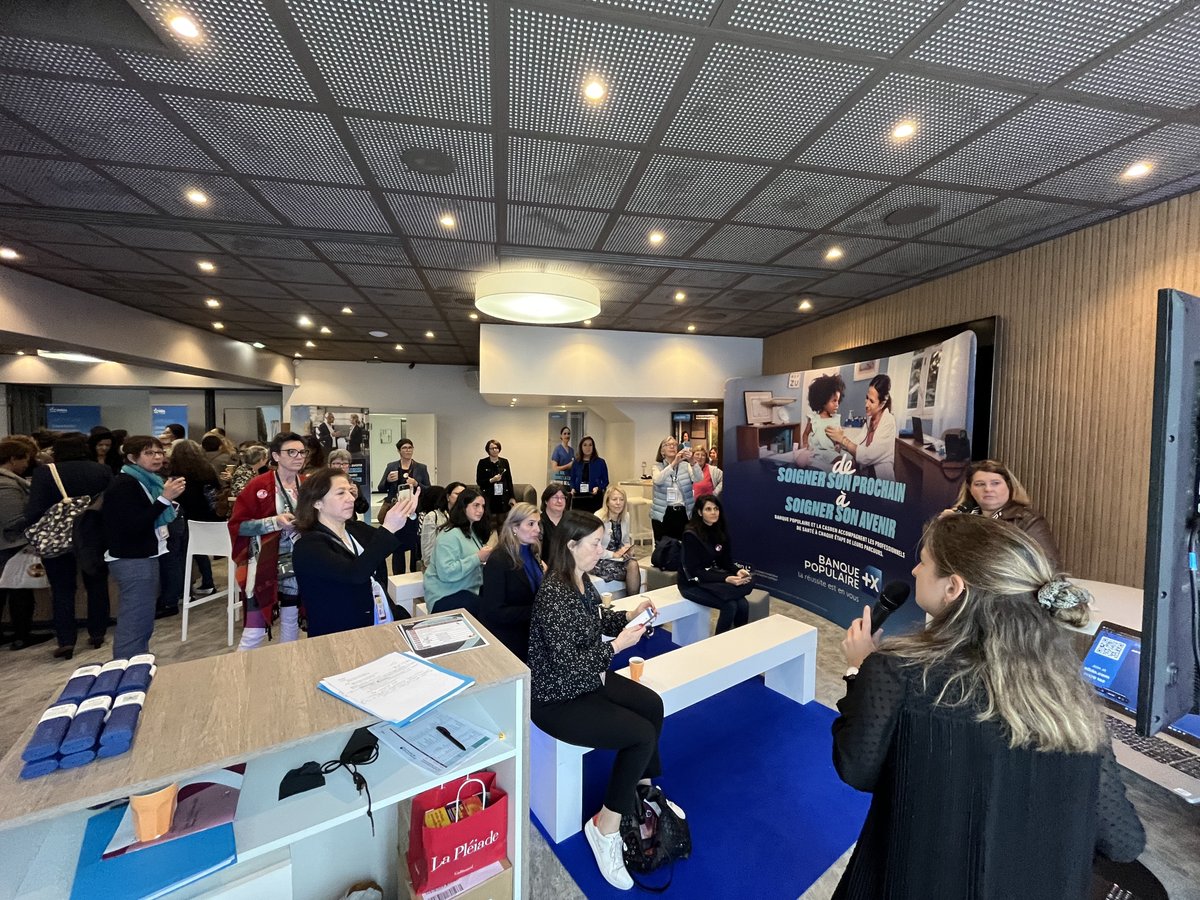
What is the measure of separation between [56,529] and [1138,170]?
685cm

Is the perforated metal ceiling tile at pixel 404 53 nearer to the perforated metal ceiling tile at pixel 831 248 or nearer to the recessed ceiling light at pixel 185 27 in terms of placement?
the recessed ceiling light at pixel 185 27

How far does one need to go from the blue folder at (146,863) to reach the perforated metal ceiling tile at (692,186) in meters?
2.94

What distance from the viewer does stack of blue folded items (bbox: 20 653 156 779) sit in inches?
38.3

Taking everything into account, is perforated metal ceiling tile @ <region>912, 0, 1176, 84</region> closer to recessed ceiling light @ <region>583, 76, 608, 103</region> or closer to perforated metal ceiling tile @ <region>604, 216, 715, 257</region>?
recessed ceiling light @ <region>583, 76, 608, 103</region>

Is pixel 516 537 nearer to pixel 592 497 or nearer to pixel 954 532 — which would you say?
pixel 954 532

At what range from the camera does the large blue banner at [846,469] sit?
3719 millimetres

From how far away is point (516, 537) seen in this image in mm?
2658

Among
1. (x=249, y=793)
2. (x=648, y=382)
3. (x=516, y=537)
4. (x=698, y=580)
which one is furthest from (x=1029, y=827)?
(x=648, y=382)

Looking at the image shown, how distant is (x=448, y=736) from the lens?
5.05 feet

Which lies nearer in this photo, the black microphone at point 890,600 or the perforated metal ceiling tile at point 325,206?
the black microphone at point 890,600

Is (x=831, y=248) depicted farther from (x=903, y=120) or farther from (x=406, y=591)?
(x=406, y=591)

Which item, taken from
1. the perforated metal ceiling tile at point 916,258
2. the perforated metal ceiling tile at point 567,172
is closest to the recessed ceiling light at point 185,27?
the perforated metal ceiling tile at point 567,172

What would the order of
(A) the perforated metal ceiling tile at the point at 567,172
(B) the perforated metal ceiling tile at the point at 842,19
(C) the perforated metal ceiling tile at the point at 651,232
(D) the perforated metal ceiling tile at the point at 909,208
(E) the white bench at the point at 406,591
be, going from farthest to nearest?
(E) the white bench at the point at 406,591 → (C) the perforated metal ceiling tile at the point at 651,232 → (D) the perforated metal ceiling tile at the point at 909,208 → (A) the perforated metal ceiling tile at the point at 567,172 → (B) the perforated metal ceiling tile at the point at 842,19

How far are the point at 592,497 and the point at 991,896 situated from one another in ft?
19.8
